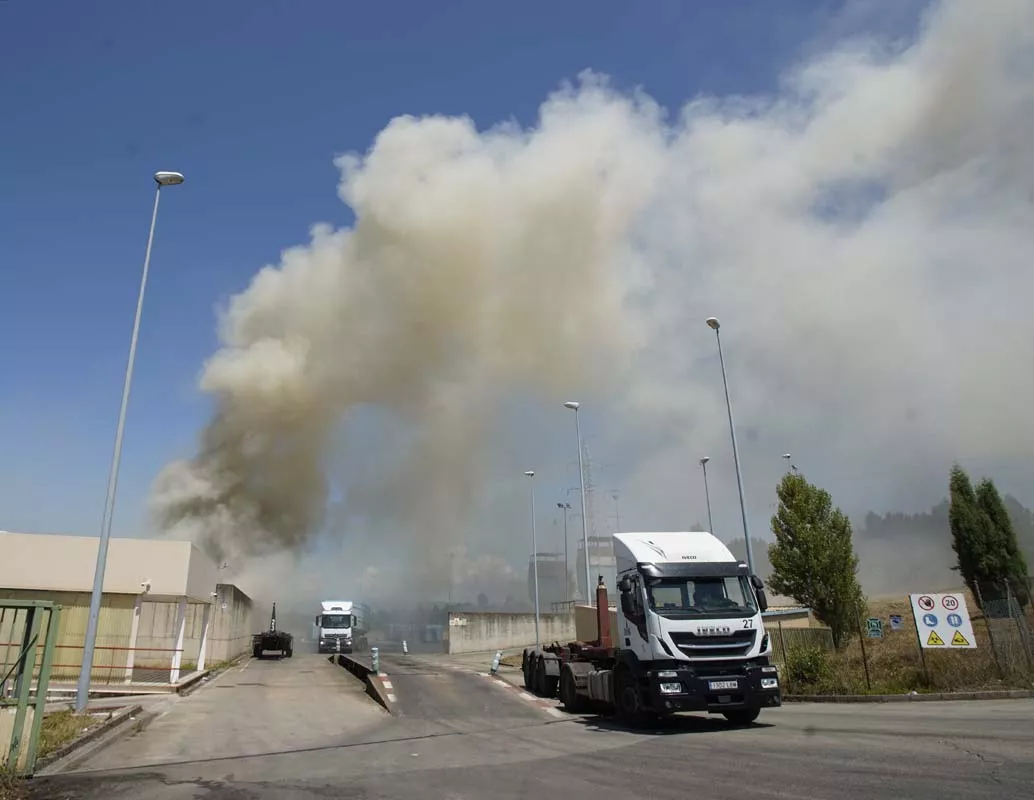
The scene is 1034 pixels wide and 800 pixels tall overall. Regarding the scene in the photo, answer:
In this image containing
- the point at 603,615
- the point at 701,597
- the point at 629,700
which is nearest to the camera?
the point at 701,597

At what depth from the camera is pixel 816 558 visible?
2670 centimetres

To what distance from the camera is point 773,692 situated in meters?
10.4

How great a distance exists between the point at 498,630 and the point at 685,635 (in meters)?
34.1

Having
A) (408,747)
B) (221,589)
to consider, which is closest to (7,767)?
(408,747)

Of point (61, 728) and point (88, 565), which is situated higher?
point (88, 565)

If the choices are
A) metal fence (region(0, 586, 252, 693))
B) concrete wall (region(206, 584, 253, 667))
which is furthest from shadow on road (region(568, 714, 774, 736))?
concrete wall (region(206, 584, 253, 667))

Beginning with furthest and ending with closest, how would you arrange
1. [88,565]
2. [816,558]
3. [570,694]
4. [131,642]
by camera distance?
[816,558] → [88,565] → [131,642] → [570,694]

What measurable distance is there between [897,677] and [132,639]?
19.8m

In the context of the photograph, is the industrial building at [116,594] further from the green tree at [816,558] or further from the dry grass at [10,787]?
the green tree at [816,558]

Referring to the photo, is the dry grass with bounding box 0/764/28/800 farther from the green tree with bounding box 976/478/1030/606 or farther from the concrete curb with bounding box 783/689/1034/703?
the green tree with bounding box 976/478/1030/606

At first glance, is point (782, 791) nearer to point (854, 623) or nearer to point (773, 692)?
point (773, 692)

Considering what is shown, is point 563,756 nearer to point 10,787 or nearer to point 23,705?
point 10,787

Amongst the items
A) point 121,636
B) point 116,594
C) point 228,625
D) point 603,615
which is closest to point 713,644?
point 603,615

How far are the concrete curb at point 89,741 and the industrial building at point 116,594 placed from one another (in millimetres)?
6968
